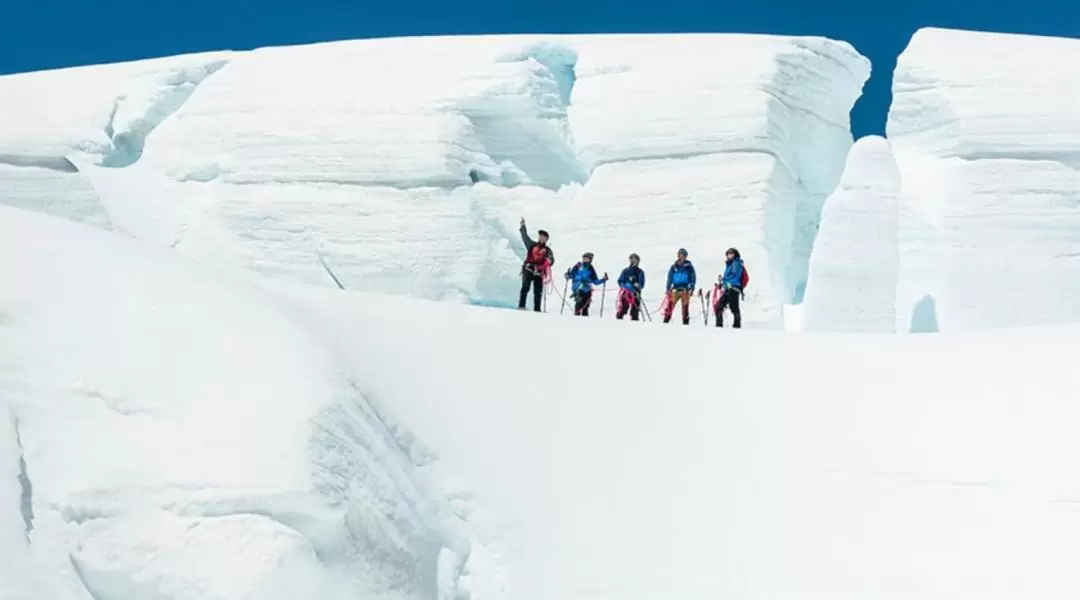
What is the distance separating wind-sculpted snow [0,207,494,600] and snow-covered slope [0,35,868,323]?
46.7 feet

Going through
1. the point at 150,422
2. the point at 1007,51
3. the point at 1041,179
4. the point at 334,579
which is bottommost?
the point at 334,579

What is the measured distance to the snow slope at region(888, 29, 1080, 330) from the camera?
709 inches

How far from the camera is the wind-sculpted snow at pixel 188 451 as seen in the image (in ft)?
13.6

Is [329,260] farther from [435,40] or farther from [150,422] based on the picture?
[150,422]

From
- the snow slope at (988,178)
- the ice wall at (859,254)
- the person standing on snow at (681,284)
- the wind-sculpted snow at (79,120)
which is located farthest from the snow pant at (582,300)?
the wind-sculpted snow at (79,120)

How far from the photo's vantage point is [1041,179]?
18.9 m

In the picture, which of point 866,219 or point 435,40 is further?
point 435,40

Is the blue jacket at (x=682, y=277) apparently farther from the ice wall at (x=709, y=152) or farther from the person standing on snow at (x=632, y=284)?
the ice wall at (x=709, y=152)

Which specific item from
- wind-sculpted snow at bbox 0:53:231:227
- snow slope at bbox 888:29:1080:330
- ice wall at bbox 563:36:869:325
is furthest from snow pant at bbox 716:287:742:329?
wind-sculpted snow at bbox 0:53:231:227

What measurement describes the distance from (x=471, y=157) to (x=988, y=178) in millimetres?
9152

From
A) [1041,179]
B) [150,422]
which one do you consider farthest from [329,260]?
[150,422]

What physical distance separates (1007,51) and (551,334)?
1524 cm

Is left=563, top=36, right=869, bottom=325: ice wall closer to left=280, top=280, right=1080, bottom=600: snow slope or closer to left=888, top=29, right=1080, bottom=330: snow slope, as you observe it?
left=888, top=29, right=1080, bottom=330: snow slope

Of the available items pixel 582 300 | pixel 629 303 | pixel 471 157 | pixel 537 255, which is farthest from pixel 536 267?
pixel 471 157
